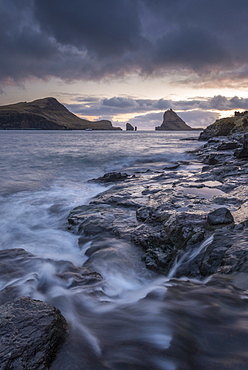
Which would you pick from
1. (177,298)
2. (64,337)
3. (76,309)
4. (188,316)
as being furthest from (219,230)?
(64,337)

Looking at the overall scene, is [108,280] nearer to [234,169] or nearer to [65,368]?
[65,368]

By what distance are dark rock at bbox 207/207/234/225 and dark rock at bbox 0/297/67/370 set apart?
402 cm

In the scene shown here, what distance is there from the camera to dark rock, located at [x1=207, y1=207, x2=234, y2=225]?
558 centimetres

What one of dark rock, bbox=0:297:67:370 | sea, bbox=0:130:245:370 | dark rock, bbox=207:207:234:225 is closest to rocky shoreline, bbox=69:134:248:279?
dark rock, bbox=207:207:234:225

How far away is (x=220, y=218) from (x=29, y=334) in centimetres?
462

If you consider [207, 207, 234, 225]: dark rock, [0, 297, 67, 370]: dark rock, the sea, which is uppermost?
[207, 207, 234, 225]: dark rock

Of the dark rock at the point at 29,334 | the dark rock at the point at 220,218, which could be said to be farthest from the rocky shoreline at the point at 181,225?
the dark rock at the point at 29,334

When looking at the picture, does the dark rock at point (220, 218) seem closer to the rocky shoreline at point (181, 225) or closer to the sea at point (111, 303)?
the rocky shoreline at point (181, 225)

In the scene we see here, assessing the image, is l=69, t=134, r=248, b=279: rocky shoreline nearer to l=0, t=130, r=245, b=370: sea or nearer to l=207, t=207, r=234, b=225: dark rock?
l=207, t=207, r=234, b=225: dark rock

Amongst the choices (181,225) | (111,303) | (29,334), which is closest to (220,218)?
(181,225)

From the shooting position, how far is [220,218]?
5.61 meters

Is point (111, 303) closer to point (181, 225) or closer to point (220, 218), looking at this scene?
point (181, 225)

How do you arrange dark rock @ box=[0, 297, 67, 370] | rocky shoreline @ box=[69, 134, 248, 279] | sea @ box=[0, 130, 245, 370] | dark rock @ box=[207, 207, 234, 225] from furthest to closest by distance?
dark rock @ box=[207, 207, 234, 225], rocky shoreline @ box=[69, 134, 248, 279], sea @ box=[0, 130, 245, 370], dark rock @ box=[0, 297, 67, 370]

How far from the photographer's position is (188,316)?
341 cm
